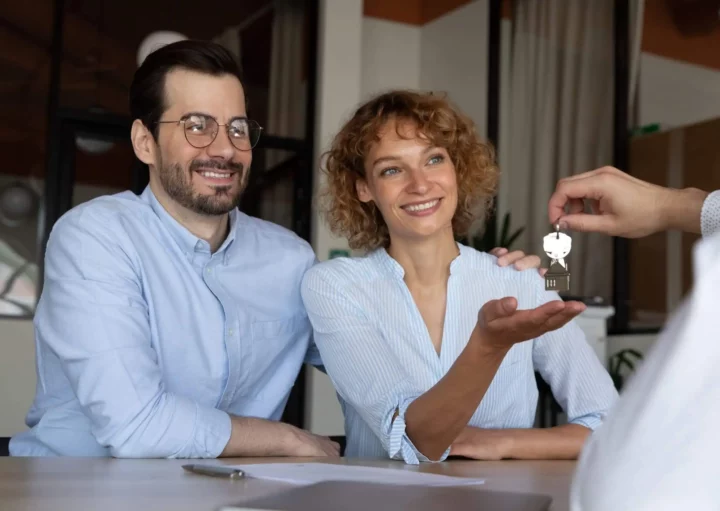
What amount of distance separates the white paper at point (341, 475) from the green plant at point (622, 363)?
12.2ft

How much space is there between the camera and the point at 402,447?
167 cm

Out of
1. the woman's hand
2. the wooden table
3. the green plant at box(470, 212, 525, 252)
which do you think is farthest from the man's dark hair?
the green plant at box(470, 212, 525, 252)

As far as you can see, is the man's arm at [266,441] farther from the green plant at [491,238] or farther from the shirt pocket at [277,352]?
the green plant at [491,238]

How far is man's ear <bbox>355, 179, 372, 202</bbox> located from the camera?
2371 millimetres

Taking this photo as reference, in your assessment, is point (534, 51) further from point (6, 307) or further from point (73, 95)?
point (6, 307)

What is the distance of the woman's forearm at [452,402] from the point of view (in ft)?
4.96

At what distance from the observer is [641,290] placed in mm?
5125

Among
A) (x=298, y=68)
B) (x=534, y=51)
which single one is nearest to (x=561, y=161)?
(x=534, y=51)

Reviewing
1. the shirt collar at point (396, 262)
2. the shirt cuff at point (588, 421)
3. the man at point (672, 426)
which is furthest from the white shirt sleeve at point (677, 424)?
the shirt collar at point (396, 262)

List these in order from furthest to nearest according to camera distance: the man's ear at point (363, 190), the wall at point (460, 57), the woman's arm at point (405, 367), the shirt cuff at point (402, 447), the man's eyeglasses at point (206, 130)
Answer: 1. the wall at point (460, 57)
2. the man's ear at point (363, 190)
3. the man's eyeglasses at point (206, 130)
4. the shirt cuff at point (402, 447)
5. the woman's arm at point (405, 367)

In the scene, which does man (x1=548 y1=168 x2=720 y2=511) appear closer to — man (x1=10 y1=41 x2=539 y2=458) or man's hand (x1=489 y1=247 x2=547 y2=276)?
man (x1=10 y1=41 x2=539 y2=458)

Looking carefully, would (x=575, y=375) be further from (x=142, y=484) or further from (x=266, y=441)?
(x=142, y=484)

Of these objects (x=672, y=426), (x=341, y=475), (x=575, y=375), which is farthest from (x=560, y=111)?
(x=672, y=426)

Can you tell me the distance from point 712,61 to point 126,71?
3.65 metres
